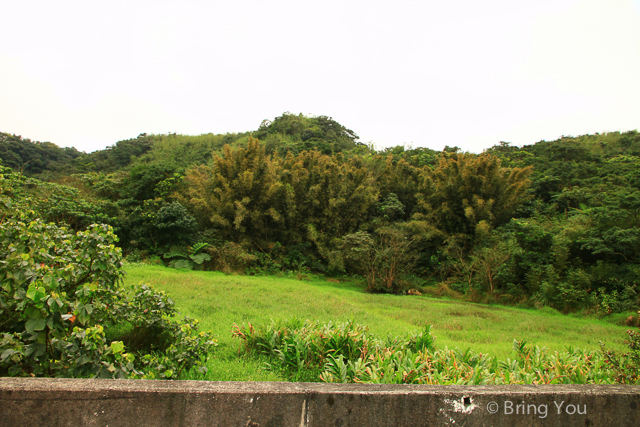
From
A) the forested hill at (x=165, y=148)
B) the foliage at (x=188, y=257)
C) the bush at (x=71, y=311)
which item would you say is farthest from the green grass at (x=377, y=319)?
the forested hill at (x=165, y=148)

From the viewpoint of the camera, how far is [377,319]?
22.1 feet

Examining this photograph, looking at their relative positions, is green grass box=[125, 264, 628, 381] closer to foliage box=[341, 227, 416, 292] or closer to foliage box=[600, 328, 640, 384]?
foliage box=[600, 328, 640, 384]

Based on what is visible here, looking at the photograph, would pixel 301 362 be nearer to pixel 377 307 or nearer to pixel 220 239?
pixel 377 307

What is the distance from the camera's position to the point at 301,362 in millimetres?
3547

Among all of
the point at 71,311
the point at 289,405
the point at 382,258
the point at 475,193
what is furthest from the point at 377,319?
the point at 475,193

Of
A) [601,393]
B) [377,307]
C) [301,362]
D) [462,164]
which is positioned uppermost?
[462,164]

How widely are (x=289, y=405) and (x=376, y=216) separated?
16.8 meters

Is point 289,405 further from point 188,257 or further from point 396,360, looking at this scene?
point 188,257

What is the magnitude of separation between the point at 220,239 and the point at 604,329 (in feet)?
43.6

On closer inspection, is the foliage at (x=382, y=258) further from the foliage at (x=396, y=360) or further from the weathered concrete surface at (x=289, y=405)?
the weathered concrete surface at (x=289, y=405)

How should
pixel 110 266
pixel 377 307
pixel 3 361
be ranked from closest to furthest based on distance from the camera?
pixel 3 361
pixel 110 266
pixel 377 307

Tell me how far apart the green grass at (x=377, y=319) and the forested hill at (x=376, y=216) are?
8.82 ft

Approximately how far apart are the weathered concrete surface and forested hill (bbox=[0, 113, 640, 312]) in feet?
33.5

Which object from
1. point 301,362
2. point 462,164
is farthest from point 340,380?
point 462,164
